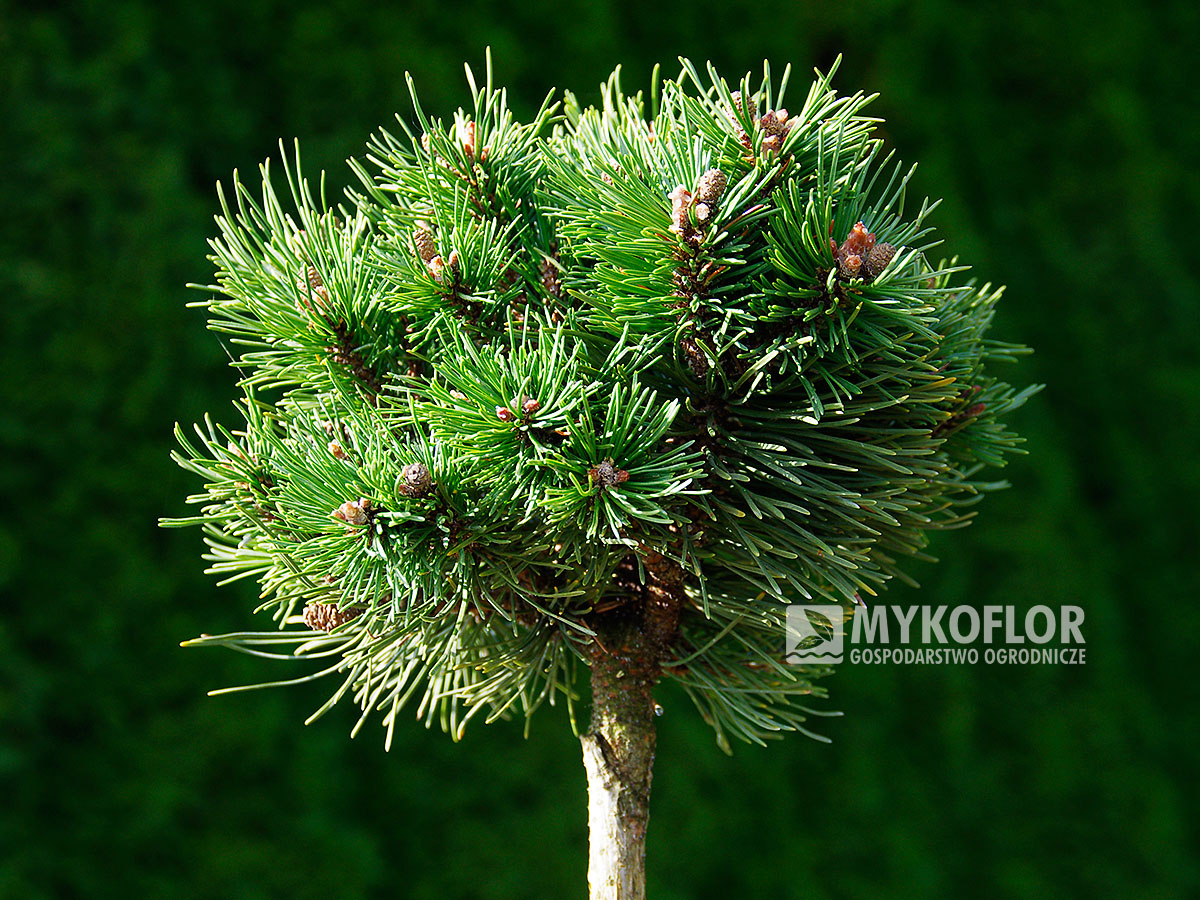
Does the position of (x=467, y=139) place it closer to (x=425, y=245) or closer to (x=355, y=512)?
(x=425, y=245)

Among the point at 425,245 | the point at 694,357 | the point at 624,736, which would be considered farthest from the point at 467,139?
the point at 624,736

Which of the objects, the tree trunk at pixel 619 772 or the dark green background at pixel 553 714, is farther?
the dark green background at pixel 553 714

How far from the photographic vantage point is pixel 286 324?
604mm

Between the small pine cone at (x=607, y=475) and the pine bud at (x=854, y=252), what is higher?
the pine bud at (x=854, y=252)

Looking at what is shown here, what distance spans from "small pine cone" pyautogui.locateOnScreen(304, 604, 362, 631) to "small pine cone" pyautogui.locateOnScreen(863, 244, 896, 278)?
0.34 m

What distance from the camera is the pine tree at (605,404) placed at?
515 mm

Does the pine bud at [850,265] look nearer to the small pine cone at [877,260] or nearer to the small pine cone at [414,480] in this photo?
the small pine cone at [877,260]

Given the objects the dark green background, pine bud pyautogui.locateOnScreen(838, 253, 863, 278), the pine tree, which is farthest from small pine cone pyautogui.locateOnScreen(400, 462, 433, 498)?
the dark green background

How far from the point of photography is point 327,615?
1.98 feet

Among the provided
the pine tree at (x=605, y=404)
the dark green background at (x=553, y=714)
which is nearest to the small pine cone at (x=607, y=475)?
the pine tree at (x=605, y=404)

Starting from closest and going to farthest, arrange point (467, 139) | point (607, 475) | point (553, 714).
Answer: point (607, 475) < point (467, 139) < point (553, 714)

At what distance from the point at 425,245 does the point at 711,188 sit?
0.17m

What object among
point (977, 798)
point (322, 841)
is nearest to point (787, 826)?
point (977, 798)

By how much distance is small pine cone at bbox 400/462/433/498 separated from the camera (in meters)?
0.51
